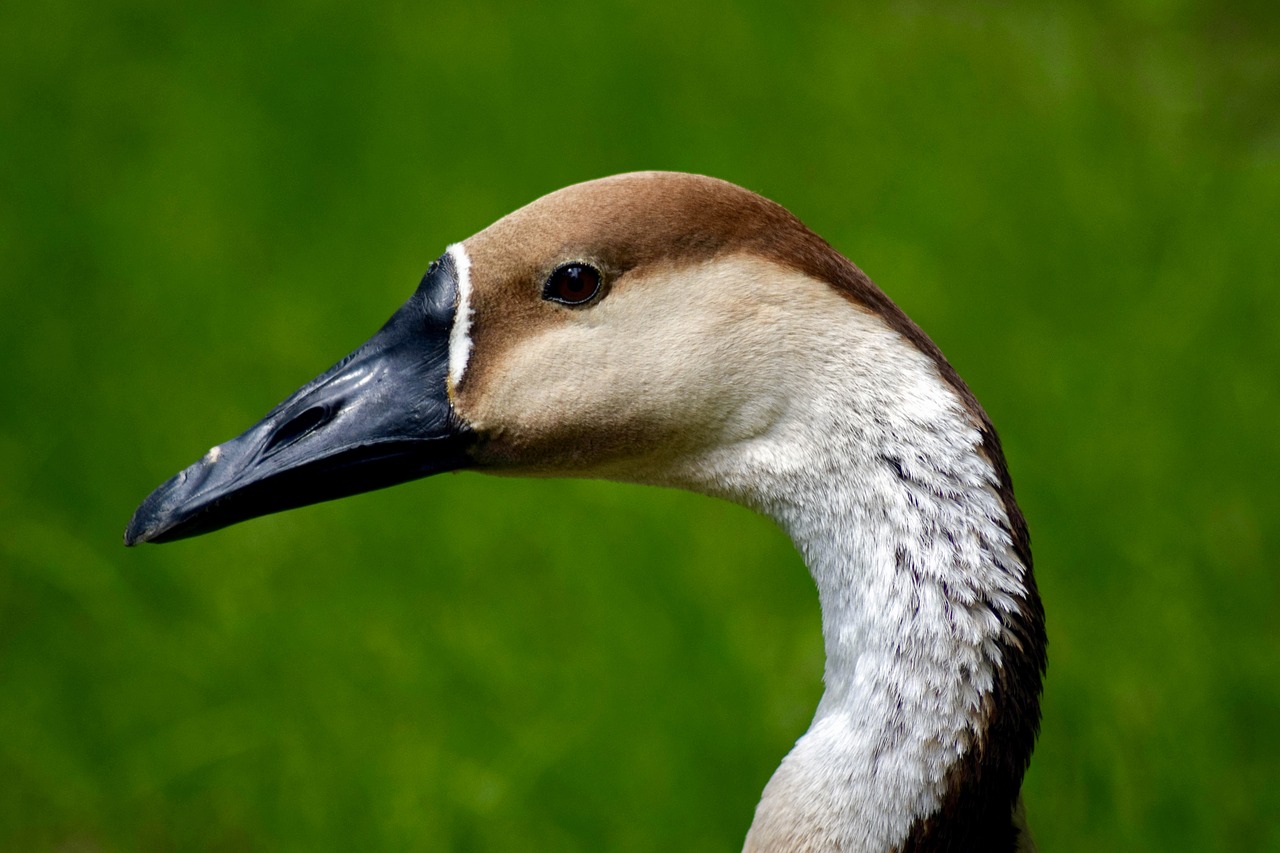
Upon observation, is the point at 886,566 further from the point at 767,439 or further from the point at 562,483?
the point at 562,483

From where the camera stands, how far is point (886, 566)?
226cm

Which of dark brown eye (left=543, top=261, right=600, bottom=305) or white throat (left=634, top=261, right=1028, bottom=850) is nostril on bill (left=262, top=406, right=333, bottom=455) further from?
white throat (left=634, top=261, right=1028, bottom=850)

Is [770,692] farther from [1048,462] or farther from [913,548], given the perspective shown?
[913,548]

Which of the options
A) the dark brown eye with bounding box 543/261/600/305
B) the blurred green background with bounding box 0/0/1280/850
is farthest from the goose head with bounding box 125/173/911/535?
the blurred green background with bounding box 0/0/1280/850

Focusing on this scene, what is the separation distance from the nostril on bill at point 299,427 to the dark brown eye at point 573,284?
0.48 meters

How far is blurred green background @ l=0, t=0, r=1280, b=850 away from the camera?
4.14m

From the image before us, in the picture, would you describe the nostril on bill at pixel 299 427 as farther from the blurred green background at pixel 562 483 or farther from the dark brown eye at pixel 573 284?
the blurred green background at pixel 562 483

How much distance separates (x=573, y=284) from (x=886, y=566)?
76 centimetres

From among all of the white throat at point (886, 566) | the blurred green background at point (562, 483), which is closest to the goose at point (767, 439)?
the white throat at point (886, 566)

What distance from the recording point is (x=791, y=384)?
2.34m

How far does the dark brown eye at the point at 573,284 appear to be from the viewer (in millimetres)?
2396

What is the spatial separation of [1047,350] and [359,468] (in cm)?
355

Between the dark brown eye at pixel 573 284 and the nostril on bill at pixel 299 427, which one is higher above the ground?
the dark brown eye at pixel 573 284

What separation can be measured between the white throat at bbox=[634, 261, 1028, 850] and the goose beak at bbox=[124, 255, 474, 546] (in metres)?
0.60
